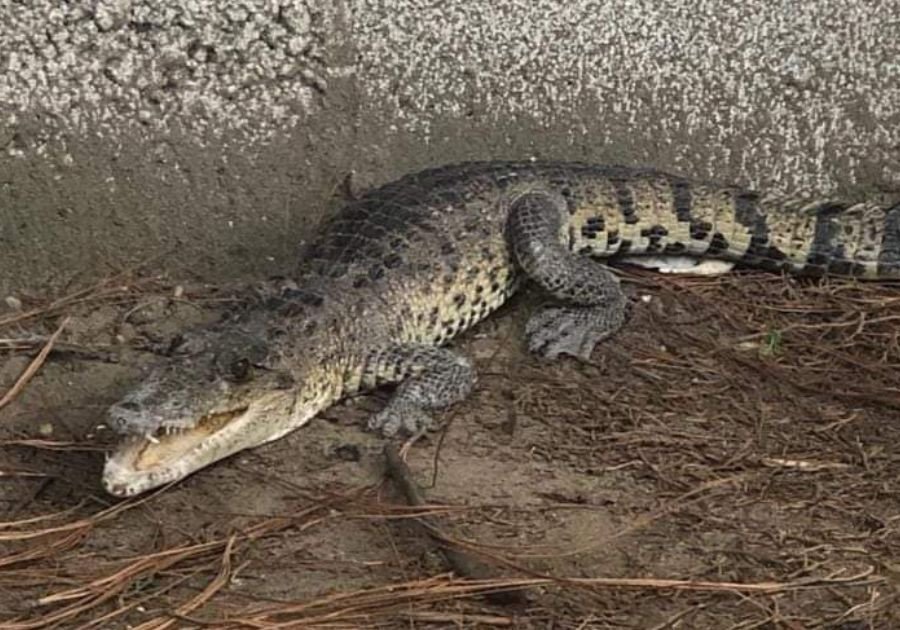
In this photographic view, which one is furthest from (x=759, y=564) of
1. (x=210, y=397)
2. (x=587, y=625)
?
(x=210, y=397)

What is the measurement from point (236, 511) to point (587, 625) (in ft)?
2.79

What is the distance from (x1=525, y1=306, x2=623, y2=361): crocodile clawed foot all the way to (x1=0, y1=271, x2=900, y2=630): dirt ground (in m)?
0.05

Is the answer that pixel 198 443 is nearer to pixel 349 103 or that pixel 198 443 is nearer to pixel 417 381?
pixel 417 381

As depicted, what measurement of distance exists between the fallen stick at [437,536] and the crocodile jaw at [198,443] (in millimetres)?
277

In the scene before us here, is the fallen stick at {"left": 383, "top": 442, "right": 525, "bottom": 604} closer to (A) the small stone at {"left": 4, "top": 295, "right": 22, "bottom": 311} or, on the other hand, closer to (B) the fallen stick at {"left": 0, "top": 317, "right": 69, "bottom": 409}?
(B) the fallen stick at {"left": 0, "top": 317, "right": 69, "bottom": 409}

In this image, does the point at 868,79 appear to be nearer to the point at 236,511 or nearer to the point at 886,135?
the point at 886,135

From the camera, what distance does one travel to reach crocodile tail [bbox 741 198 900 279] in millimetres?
4426

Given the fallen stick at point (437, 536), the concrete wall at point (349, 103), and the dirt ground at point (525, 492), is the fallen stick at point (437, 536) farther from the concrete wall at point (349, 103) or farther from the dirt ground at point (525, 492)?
the concrete wall at point (349, 103)

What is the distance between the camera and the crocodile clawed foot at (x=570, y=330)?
4078 mm

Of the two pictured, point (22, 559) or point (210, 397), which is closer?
point (22, 559)

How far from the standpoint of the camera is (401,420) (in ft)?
12.3

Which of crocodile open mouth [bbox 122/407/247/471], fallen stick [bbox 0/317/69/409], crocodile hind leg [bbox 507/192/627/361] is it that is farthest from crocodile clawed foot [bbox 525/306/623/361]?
fallen stick [bbox 0/317/69/409]

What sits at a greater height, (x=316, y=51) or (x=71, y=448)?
(x=316, y=51)

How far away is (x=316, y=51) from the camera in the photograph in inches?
165
